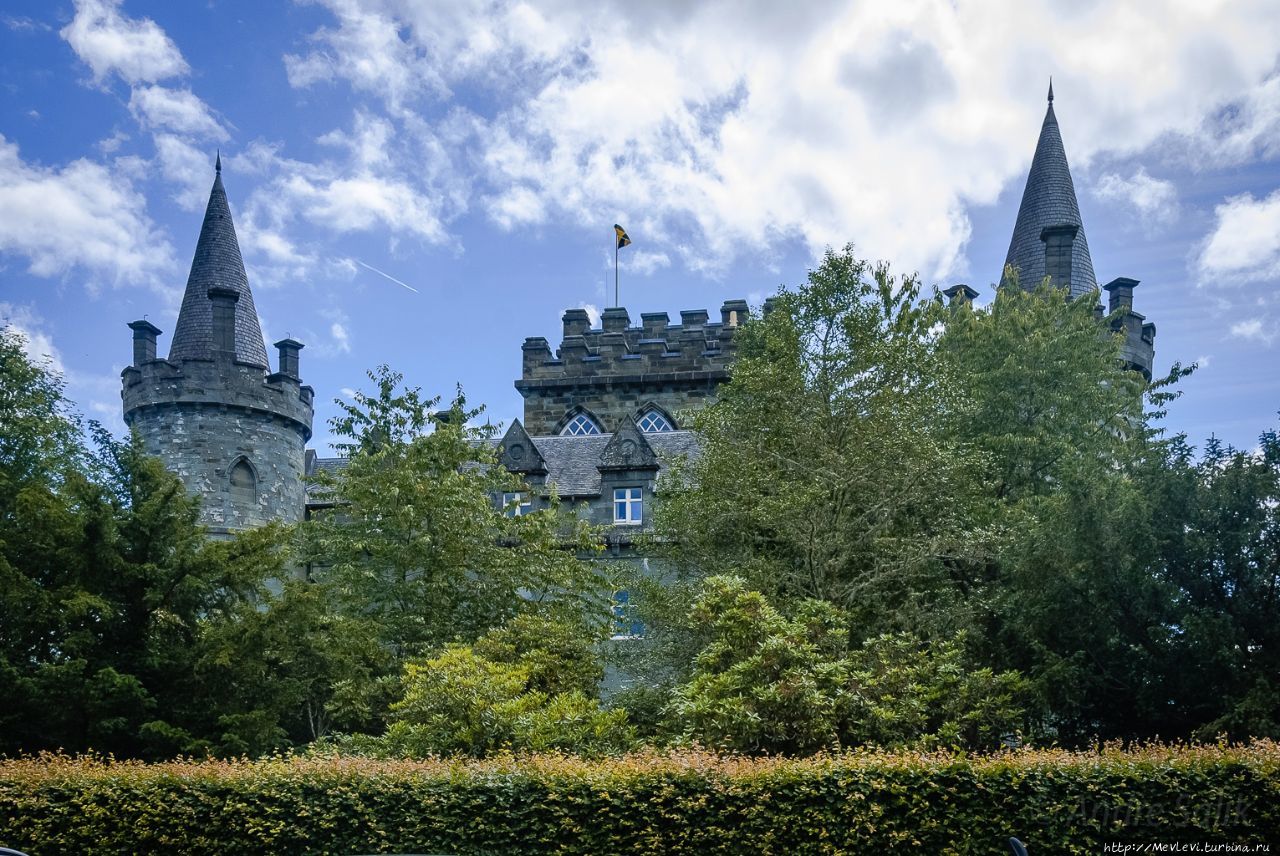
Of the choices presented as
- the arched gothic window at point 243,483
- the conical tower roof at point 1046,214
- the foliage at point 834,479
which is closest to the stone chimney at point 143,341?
the arched gothic window at point 243,483

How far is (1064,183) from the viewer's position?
39.3 meters

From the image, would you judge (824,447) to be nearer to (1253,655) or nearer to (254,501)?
(1253,655)

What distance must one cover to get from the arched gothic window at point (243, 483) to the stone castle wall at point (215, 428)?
0.03 meters

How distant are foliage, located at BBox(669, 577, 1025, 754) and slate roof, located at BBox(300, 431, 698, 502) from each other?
1320 cm

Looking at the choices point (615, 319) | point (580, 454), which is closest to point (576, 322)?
point (615, 319)

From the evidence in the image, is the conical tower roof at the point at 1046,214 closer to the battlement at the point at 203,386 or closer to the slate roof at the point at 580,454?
the slate roof at the point at 580,454

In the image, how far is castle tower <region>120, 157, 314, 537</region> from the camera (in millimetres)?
33656

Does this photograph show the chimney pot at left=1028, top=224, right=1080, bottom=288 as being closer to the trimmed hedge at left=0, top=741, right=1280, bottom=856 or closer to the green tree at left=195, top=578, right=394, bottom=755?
the trimmed hedge at left=0, top=741, right=1280, bottom=856

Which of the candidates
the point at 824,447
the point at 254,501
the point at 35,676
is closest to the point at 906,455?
the point at 824,447

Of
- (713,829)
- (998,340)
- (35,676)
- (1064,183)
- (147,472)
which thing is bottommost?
(713,829)

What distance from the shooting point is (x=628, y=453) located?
32719 mm

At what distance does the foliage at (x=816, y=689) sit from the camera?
18.1 m

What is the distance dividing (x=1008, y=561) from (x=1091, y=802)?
7604 mm

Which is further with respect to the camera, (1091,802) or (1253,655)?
(1253,655)
